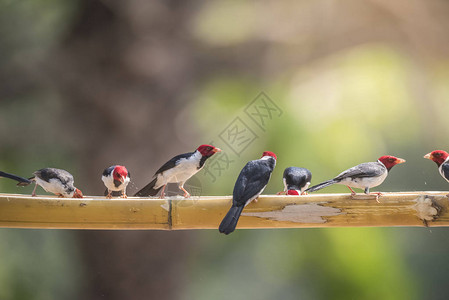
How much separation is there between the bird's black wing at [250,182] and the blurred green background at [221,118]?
2062mm

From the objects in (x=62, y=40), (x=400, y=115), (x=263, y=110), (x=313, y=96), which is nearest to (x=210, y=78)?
(x=263, y=110)

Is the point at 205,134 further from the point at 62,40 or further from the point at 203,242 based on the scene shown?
the point at 62,40

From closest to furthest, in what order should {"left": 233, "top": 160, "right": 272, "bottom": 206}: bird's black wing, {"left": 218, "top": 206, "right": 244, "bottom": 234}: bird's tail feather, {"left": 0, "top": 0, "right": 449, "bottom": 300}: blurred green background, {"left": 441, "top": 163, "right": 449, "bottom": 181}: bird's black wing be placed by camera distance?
{"left": 218, "top": 206, "right": 244, "bottom": 234}: bird's tail feather → {"left": 233, "top": 160, "right": 272, "bottom": 206}: bird's black wing → {"left": 441, "top": 163, "right": 449, "bottom": 181}: bird's black wing → {"left": 0, "top": 0, "right": 449, "bottom": 300}: blurred green background

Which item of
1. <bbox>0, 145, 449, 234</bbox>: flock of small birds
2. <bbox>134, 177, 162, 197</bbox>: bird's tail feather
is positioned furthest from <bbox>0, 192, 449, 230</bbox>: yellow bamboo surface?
<bbox>134, 177, 162, 197</bbox>: bird's tail feather

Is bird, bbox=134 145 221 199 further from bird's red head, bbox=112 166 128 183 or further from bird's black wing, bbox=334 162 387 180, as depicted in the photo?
bird's black wing, bbox=334 162 387 180

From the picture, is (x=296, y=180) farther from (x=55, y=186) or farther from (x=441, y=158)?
(x=55, y=186)

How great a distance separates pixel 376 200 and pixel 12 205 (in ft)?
5.30

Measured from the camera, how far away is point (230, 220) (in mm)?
2223

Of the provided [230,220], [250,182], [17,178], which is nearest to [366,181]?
[250,182]

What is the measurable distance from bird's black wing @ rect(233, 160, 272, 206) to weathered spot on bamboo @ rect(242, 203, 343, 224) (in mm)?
147

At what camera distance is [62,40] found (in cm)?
506

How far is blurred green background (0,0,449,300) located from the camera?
4703 mm

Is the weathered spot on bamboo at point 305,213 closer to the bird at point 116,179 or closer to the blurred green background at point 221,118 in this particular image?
the bird at point 116,179

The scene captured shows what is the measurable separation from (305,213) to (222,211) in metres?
0.37
